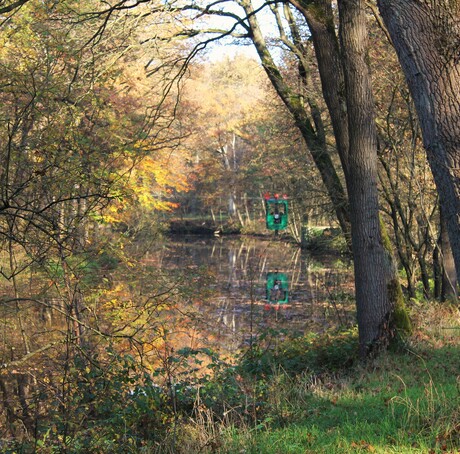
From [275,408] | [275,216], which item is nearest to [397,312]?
[275,408]

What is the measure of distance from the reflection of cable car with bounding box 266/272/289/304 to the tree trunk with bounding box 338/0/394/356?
9.20 meters

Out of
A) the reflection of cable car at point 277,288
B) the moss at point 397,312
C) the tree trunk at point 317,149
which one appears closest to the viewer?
the moss at point 397,312

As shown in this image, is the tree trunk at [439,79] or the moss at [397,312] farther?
the moss at [397,312]

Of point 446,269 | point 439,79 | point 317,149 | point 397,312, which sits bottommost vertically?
point 397,312

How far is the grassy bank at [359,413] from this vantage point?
4.28 m

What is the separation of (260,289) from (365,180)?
12425mm

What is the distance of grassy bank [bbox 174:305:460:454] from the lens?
168 inches

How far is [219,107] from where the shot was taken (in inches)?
2002

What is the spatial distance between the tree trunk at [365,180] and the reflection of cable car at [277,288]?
30.2ft

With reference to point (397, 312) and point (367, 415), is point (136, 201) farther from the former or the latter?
point (367, 415)

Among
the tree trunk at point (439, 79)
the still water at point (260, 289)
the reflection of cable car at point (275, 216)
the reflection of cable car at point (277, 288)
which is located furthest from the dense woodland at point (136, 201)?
the reflection of cable car at point (275, 216)

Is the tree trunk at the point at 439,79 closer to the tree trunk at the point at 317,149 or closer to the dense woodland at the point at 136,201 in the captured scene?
the dense woodland at the point at 136,201

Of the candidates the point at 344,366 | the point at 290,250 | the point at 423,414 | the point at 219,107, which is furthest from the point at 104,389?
the point at 219,107

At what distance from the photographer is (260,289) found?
67.3ft
